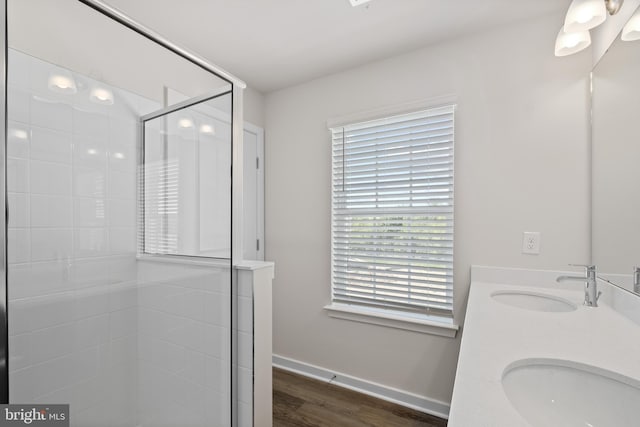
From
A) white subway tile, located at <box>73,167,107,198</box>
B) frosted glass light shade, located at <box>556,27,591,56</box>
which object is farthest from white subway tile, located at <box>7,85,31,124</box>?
frosted glass light shade, located at <box>556,27,591,56</box>

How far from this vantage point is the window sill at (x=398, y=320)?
1.90 meters

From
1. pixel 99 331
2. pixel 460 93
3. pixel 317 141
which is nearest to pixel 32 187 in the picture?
pixel 99 331

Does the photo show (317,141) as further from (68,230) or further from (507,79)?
(68,230)

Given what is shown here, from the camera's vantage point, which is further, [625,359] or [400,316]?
[400,316]

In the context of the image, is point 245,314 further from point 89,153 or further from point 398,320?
point 398,320

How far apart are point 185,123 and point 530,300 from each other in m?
1.93

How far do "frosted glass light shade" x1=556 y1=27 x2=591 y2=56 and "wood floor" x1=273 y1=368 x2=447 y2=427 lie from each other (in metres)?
2.14

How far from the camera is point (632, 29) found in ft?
3.82

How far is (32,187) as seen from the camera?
956mm

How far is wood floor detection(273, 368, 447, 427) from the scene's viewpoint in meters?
1.82

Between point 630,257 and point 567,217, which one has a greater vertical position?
point 567,217

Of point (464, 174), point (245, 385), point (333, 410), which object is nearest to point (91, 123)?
point (245, 385)

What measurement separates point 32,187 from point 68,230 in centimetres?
19

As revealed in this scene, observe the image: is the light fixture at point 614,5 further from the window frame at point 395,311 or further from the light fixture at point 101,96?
the light fixture at point 101,96
